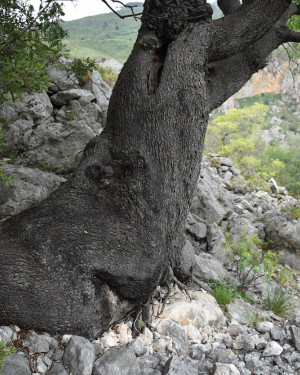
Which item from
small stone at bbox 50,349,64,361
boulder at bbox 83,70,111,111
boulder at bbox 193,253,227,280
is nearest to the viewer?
small stone at bbox 50,349,64,361

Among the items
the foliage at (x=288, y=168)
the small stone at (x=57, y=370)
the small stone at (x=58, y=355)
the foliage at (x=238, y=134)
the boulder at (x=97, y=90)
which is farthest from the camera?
the foliage at (x=238, y=134)

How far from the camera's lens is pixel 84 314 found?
304cm

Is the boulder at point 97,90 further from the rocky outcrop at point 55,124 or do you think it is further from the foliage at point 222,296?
the foliage at point 222,296

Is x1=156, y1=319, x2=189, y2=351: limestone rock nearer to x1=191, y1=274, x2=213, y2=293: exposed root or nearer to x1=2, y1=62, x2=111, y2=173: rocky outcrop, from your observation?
x1=191, y1=274, x2=213, y2=293: exposed root

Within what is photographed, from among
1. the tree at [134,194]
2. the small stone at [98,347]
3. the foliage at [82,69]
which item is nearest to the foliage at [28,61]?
the tree at [134,194]

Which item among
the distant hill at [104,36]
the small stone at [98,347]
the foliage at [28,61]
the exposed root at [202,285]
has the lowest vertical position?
the exposed root at [202,285]

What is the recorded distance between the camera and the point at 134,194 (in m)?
3.43

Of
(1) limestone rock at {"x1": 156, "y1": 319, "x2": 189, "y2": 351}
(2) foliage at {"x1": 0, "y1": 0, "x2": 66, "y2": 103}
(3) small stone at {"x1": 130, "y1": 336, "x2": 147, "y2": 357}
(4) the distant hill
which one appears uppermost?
(4) the distant hill

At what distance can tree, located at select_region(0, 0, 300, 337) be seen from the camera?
9.78ft

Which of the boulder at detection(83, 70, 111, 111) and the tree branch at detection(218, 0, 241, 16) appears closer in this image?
the tree branch at detection(218, 0, 241, 16)

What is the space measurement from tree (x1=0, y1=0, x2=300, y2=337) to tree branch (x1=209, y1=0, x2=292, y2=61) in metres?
0.01

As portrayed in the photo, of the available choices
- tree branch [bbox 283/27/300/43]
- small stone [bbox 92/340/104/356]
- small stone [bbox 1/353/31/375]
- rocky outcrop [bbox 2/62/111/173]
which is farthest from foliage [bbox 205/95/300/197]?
small stone [bbox 1/353/31/375]

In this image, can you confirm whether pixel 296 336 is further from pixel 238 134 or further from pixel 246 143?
pixel 238 134

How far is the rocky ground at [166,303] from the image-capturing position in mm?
2758
